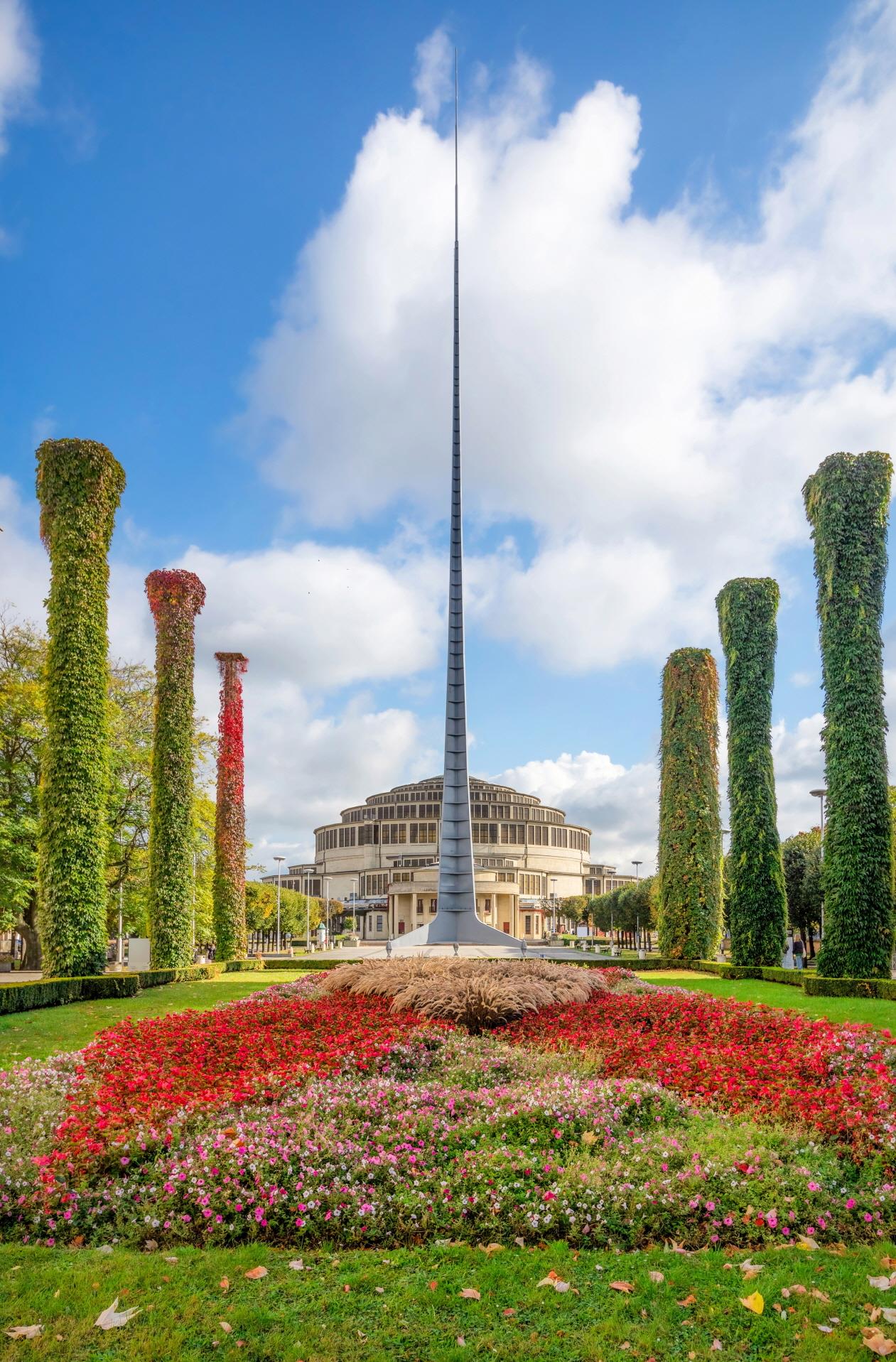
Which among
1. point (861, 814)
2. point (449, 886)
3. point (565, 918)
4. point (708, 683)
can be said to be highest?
point (708, 683)

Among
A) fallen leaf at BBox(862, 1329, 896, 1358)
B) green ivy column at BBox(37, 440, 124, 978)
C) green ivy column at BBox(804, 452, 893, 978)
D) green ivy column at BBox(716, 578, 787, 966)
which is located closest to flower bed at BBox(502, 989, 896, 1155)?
fallen leaf at BBox(862, 1329, 896, 1358)

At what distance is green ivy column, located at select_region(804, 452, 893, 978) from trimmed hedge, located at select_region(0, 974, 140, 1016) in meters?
17.6

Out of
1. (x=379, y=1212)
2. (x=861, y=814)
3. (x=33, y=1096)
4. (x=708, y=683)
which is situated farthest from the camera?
(x=708, y=683)

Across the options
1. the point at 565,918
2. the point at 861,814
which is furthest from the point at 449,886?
the point at 565,918

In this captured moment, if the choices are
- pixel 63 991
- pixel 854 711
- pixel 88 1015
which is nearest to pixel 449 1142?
pixel 88 1015

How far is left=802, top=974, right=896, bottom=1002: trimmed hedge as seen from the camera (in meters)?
20.3

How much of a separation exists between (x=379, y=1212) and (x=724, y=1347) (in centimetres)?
241

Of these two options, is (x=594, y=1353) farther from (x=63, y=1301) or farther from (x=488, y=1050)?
(x=488, y=1050)

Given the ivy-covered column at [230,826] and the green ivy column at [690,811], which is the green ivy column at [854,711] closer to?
the green ivy column at [690,811]

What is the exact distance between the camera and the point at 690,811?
31.4 metres

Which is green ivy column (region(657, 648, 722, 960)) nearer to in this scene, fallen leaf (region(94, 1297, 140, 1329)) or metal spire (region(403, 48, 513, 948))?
metal spire (region(403, 48, 513, 948))

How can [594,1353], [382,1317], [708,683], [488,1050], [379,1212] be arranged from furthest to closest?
[708,683], [488,1050], [379,1212], [382,1317], [594,1353]

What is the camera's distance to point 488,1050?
10008 millimetres

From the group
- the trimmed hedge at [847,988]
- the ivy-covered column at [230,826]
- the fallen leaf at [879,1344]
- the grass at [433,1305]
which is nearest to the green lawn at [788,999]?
the trimmed hedge at [847,988]
